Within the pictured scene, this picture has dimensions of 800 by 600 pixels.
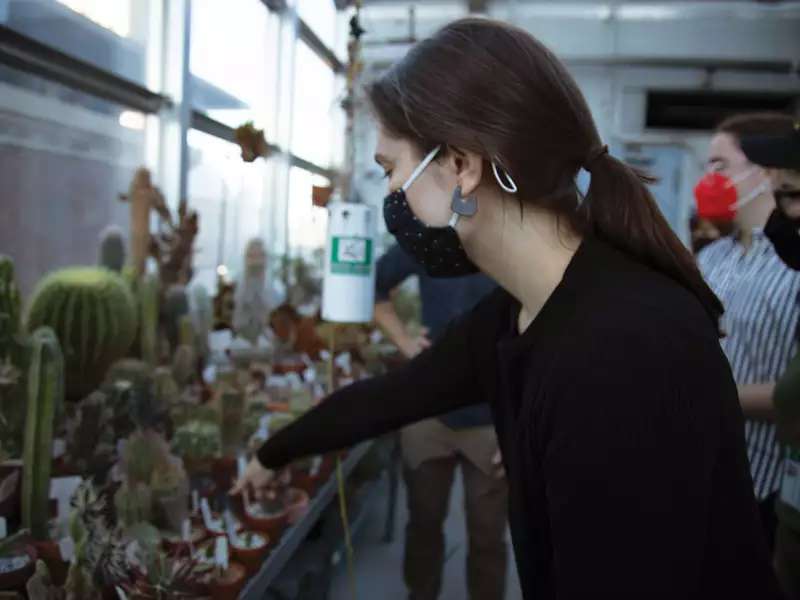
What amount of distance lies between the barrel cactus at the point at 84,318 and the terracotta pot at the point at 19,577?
1.63 ft

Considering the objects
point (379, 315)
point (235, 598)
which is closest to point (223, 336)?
point (379, 315)

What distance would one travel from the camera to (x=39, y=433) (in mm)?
1158

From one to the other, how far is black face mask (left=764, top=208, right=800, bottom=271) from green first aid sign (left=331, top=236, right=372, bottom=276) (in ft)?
2.37

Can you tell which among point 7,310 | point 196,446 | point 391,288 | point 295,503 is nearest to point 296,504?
point 295,503

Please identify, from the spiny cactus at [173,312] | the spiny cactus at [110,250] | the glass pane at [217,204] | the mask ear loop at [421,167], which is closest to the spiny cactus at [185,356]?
the spiny cactus at [173,312]

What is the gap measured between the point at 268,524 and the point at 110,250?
2.44ft

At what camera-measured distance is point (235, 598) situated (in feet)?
3.82

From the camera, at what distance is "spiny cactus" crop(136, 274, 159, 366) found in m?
1.69

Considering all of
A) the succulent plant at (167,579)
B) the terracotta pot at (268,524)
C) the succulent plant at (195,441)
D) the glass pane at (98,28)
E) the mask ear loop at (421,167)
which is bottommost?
the terracotta pot at (268,524)

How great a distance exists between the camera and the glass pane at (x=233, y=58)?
194 cm

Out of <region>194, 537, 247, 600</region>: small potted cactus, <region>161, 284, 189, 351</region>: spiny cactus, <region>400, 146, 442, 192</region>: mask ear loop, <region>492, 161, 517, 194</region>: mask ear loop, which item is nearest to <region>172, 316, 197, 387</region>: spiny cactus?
<region>161, 284, 189, 351</region>: spiny cactus

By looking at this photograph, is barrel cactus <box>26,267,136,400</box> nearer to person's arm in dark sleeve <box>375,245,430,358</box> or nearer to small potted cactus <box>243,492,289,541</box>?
small potted cactus <box>243,492,289,541</box>

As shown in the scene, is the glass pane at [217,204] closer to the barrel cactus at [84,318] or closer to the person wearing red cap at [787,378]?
the barrel cactus at [84,318]

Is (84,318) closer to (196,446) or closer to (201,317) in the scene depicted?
(196,446)
